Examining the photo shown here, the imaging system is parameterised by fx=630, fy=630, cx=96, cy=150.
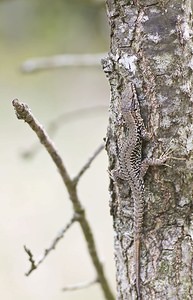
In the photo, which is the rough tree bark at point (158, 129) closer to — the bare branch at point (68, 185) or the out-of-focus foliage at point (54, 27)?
the bare branch at point (68, 185)

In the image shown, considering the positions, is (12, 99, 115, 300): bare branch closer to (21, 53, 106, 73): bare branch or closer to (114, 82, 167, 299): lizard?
(114, 82, 167, 299): lizard

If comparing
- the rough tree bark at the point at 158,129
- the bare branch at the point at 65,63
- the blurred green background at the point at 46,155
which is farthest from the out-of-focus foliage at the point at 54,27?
the rough tree bark at the point at 158,129

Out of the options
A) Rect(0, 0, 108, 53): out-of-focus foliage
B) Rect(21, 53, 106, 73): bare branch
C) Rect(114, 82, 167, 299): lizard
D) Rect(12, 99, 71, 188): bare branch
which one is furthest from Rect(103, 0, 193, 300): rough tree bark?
Rect(0, 0, 108, 53): out-of-focus foliage

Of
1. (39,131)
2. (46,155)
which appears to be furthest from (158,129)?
(46,155)

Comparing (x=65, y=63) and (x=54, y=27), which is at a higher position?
(x=65, y=63)

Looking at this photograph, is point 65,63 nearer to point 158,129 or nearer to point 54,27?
point 158,129

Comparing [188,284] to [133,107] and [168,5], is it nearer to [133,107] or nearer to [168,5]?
[133,107]
